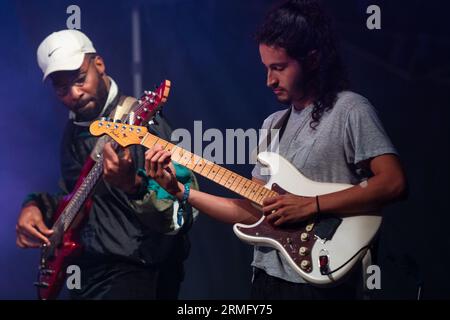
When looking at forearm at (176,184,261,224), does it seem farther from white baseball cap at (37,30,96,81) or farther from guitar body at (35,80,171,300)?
white baseball cap at (37,30,96,81)

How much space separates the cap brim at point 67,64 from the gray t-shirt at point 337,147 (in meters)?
1.25

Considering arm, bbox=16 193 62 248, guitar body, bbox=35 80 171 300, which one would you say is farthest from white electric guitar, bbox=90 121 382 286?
arm, bbox=16 193 62 248

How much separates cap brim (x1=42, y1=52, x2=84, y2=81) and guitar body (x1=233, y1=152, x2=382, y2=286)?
1186mm

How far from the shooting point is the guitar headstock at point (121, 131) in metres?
3.06

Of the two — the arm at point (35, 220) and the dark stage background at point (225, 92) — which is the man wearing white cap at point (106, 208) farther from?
the dark stage background at point (225, 92)

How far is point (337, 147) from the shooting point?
9.02ft

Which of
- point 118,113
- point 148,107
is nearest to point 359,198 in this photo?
point 148,107

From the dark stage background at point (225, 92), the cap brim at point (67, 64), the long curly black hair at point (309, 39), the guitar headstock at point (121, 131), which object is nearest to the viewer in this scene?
the long curly black hair at point (309, 39)

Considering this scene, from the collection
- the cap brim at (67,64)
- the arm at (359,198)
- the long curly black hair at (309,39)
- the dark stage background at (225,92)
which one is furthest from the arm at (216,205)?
the dark stage background at (225,92)

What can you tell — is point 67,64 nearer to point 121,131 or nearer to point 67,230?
point 121,131

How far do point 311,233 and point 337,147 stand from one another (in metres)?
0.35

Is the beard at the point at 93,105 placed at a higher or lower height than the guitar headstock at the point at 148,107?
higher

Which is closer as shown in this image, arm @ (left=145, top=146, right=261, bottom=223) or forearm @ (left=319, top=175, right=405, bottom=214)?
forearm @ (left=319, top=175, right=405, bottom=214)

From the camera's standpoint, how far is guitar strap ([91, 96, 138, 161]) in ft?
11.0
